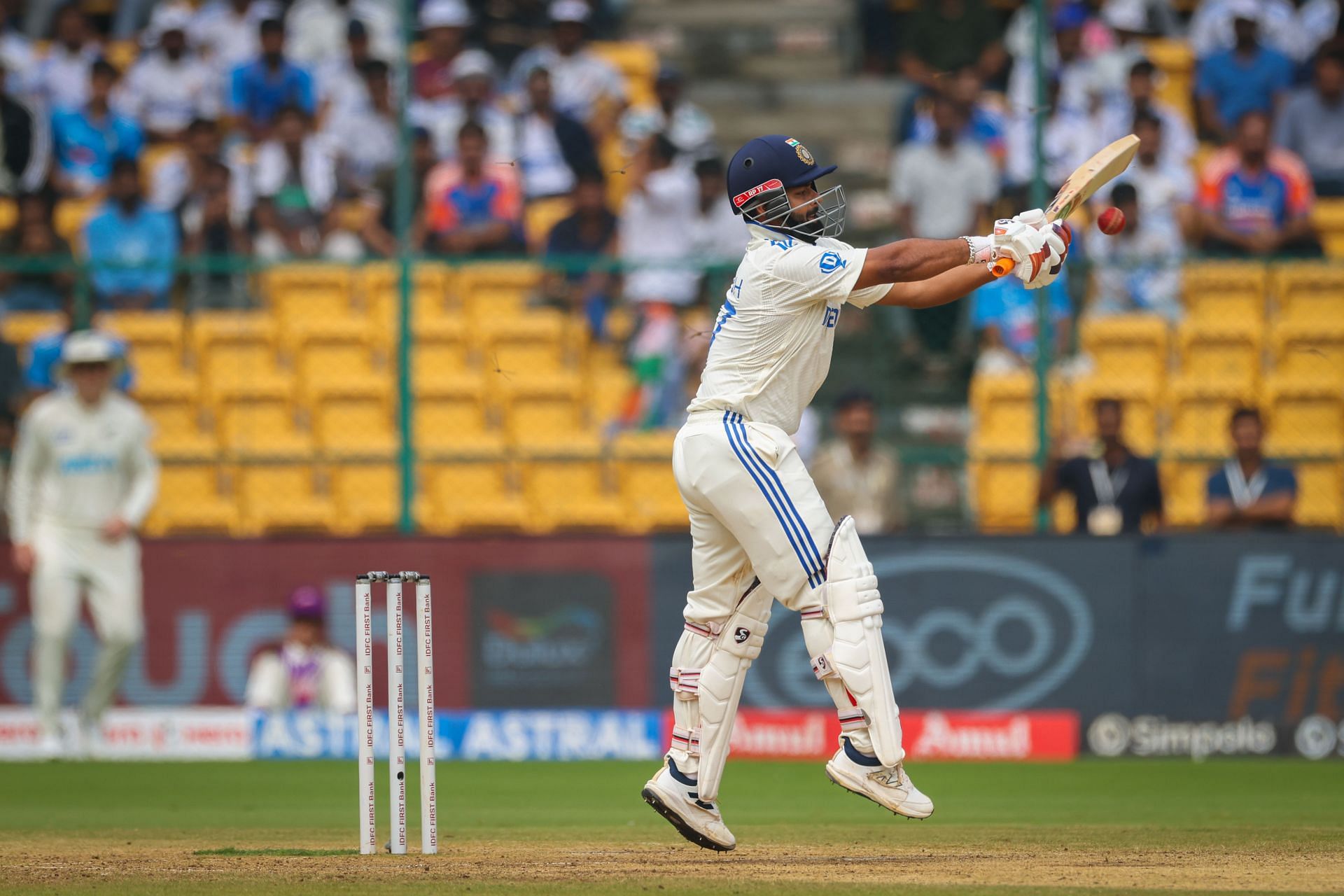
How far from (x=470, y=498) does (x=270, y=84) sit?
4027 mm

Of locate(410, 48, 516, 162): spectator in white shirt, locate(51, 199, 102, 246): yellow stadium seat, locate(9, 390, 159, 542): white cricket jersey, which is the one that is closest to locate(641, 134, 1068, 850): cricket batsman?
locate(9, 390, 159, 542): white cricket jersey

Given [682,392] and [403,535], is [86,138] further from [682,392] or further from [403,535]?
[682,392]

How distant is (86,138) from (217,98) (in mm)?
1019

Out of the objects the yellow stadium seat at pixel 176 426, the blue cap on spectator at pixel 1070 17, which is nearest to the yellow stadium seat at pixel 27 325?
the yellow stadium seat at pixel 176 426

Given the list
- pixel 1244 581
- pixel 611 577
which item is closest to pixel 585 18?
pixel 611 577

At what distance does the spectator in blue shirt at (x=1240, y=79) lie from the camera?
43.5 ft

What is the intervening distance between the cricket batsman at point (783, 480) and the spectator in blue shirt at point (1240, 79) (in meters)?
7.86

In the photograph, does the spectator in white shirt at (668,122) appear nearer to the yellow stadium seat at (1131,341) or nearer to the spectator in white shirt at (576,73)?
the spectator in white shirt at (576,73)

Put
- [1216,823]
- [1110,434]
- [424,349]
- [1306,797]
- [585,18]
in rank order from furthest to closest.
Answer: [585,18] < [424,349] < [1110,434] < [1306,797] < [1216,823]

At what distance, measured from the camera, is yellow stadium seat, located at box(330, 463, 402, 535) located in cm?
1137

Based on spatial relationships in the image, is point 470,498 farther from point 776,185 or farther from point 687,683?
point 776,185

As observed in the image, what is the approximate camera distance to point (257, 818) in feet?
25.4

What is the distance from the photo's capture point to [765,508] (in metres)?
6.06

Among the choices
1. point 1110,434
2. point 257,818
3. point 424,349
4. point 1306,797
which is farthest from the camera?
point 424,349
